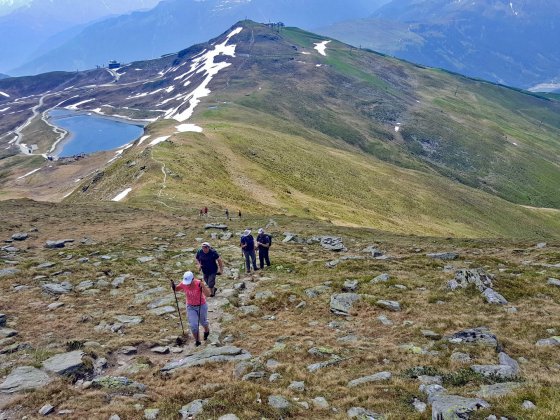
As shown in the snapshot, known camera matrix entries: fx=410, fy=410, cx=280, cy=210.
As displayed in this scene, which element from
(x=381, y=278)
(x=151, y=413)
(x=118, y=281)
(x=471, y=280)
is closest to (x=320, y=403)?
(x=151, y=413)

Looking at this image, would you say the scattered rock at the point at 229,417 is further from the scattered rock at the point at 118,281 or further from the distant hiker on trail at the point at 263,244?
the distant hiker on trail at the point at 263,244

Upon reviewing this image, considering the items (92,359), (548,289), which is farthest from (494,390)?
(92,359)

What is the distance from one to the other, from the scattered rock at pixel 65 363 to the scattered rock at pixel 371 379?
8771 mm

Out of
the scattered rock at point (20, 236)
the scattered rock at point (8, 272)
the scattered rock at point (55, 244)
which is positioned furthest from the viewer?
the scattered rock at point (20, 236)

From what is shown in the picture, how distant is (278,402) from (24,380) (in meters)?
7.98

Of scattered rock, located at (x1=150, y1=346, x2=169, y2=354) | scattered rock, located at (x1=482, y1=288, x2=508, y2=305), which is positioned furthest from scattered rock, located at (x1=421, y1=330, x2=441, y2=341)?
scattered rock, located at (x1=150, y1=346, x2=169, y2=354)

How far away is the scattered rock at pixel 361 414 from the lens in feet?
33.2

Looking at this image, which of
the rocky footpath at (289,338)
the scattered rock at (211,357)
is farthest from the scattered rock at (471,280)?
the scattered rock at (211,357)

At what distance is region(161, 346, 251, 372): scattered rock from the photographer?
13953 millimetres

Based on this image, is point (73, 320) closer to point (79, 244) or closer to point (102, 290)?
point (102, 290)

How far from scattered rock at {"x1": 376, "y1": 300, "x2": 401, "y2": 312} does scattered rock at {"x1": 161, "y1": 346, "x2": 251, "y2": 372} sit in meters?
6.86

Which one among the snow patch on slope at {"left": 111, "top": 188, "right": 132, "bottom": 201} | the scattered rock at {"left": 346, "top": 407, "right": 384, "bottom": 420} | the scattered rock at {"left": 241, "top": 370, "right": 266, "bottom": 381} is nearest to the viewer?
the scattered rock at {"left": 346, "top": 407, "right": 384, "bottom": 420}

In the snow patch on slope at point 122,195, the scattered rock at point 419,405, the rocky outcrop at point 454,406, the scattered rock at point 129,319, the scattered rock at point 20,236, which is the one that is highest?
the snow patch on slope at point 122,195

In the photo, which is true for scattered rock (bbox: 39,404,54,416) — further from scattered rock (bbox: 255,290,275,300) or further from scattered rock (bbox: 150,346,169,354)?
scattered rock (bbox: 255,290,275,300)
